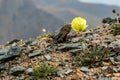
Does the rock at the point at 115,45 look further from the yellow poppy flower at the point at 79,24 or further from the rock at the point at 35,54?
the rock at the point at 35,54

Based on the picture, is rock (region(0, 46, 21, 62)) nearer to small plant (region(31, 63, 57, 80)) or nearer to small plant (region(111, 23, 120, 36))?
small plant (region(31, 63, 57, 80))

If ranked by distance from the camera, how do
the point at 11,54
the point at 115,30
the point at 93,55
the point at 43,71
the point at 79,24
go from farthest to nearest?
1. the point at 115,30
2. the point at 11,54
3. the point at 93,55
4. the point at 43,71
5. the point at 79,24

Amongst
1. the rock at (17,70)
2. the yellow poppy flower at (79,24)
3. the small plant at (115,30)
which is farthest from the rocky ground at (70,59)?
the yellow poppy flower at (79,24)

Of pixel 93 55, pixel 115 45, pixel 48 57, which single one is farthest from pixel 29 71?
pixel 115 45

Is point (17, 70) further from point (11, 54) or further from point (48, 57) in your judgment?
point (48, 57)

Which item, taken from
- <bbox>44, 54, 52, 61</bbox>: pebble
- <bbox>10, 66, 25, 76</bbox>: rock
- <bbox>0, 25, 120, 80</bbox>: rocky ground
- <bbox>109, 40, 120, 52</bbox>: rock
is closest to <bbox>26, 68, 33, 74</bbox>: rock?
<bbox>0, 25, 120, 80</bbox>: rocky ground

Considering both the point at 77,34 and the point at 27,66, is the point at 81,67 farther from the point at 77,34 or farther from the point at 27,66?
the point at 77,34

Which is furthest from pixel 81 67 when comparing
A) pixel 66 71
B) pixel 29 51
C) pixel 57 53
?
pixel 29 51
